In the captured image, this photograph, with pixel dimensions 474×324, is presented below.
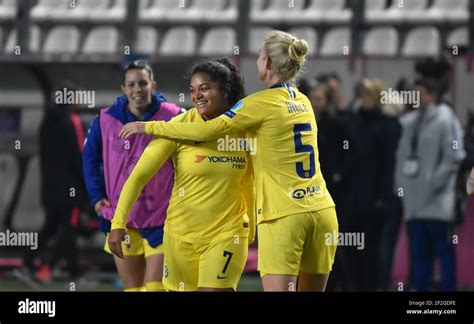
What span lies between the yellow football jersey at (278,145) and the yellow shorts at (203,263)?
0.86 ft

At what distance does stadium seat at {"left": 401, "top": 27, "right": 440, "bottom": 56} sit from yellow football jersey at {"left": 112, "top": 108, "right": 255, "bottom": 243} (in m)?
3.42

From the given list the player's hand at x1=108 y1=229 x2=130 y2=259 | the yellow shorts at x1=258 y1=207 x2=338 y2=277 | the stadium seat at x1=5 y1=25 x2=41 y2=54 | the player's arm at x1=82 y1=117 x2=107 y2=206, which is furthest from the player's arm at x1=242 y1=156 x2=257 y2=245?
the stadium seat at x1=5 y1=25 x2=41 y2=54

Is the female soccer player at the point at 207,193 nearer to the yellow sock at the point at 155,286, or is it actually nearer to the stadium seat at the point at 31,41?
the yellow sock at the point at 155,286

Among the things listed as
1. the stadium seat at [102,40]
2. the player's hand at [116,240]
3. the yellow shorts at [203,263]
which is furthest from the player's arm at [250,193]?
the stadium seat at [102,40]

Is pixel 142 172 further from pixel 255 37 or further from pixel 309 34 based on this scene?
pixel 309 34

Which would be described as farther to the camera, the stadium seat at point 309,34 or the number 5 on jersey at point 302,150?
the stadium seat at point 309,34

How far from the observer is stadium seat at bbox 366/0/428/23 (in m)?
9.94

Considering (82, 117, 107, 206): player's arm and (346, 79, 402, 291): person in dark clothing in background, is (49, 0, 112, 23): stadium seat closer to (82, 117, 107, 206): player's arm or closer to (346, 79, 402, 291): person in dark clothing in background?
(346, 79, 402, 291): person in dark clothing in background

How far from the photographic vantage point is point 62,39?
10.2 m

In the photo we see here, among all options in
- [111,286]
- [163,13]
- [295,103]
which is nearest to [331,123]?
[163,13]

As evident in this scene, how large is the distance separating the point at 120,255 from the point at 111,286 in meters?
3.60

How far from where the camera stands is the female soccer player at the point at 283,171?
6793mm
